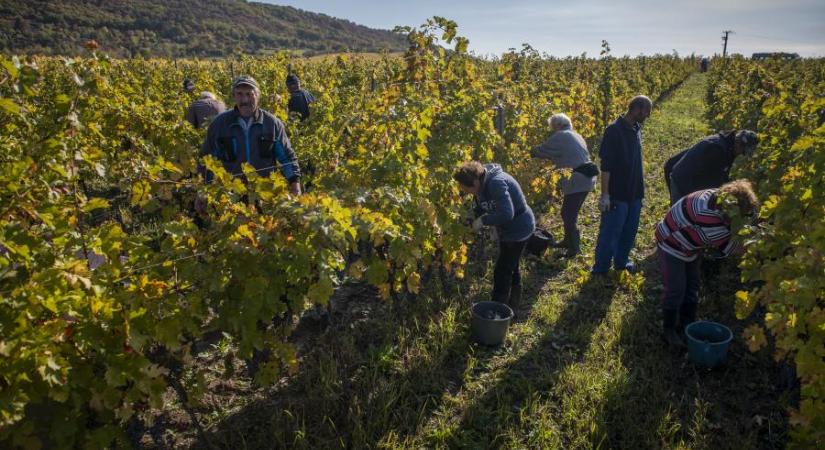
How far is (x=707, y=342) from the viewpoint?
11.8 ft

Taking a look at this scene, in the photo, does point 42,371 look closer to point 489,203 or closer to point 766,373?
point 489,203

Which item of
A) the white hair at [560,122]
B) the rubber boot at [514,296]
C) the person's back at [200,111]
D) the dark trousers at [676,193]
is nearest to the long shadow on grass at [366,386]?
the rubber boot at [514,296]

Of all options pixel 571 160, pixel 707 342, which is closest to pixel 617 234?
pixel 571 160

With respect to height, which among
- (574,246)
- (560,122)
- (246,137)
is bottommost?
(574,246)

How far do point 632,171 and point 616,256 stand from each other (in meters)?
1.01

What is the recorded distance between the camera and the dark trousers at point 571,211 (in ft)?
18.3

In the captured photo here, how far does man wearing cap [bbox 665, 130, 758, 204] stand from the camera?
4488 millimetres

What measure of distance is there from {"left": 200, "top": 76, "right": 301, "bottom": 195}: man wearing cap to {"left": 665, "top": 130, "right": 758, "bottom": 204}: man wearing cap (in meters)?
3.75

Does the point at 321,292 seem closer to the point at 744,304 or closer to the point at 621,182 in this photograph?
the point at 744,304

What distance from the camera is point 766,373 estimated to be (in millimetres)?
3678

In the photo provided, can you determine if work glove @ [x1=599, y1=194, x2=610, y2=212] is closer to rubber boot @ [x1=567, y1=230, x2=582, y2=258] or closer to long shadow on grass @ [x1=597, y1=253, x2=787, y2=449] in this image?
rubber boot @ [x1=567, y1=230, x2=582, y2=258]

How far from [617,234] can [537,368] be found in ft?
6.48

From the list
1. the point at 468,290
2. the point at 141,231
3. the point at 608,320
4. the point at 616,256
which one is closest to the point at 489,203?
the point at 468,290

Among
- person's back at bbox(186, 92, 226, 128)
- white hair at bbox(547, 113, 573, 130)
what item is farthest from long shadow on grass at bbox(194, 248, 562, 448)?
person's back at bbox(186, 92, 226, 128)
